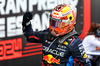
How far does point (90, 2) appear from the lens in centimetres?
543

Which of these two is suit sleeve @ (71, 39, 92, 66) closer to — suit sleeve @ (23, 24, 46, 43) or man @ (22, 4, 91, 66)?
man @ (22, 4, 91, 66)

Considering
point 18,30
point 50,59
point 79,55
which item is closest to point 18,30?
point 18,30

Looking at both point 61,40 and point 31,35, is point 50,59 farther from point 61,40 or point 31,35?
point 31,35

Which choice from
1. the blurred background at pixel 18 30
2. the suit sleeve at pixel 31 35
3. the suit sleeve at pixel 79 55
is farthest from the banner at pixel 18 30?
the suit sleeve at pixel 79 55

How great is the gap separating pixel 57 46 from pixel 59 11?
14.8 inches

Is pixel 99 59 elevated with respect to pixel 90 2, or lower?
lower

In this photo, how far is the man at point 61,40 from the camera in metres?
2.09

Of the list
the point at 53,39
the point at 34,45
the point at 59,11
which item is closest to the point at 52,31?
the point at 53,39

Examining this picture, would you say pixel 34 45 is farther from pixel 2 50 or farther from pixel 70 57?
pixel 70 57

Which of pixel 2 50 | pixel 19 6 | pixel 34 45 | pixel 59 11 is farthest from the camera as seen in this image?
pixel 34 45

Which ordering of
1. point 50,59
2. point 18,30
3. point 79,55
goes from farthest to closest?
point 18,30
point 50,59
point 79,55

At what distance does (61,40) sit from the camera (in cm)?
215

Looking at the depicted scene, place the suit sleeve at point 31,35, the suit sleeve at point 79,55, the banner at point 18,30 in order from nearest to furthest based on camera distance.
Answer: the suit sleeve at point 79,55, the suit sleeve at point 31,35, the banner at point 18,30

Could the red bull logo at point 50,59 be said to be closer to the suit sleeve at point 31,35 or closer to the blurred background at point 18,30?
the suit sleeve at point 31,35
